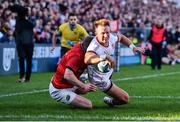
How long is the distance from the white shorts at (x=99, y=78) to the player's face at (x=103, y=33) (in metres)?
0.50

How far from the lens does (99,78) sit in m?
10.7

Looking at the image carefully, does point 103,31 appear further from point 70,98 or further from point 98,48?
point 70,98

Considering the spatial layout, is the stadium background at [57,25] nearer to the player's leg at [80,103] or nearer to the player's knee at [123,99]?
the player's knee at [123,99]

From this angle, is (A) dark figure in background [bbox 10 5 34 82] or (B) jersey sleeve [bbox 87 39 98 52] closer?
(B) jersey sleeve [bbox 87 39 98 52]

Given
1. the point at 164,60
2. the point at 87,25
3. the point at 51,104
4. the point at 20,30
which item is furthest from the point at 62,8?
the point at 51,104

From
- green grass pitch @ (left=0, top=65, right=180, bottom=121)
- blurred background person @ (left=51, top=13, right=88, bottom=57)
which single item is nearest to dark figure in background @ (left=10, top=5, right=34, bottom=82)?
blurred background person @ (left=51, top=13, right=88, bottom=57)

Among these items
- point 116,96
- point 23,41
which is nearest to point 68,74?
point 116,96

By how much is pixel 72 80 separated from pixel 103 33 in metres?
0.91

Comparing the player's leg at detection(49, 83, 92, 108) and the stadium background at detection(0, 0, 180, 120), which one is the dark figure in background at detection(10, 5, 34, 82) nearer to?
the stadium background at detection(0, 0, 180, 120)

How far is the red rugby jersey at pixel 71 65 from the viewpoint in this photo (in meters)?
10.5

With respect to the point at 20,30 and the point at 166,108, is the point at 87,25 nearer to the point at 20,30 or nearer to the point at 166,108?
the point at 20,30

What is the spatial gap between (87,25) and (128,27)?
5.80 metres

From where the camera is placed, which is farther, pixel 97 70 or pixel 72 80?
pixel 97 70

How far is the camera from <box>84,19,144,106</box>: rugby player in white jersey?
33.7 ft
